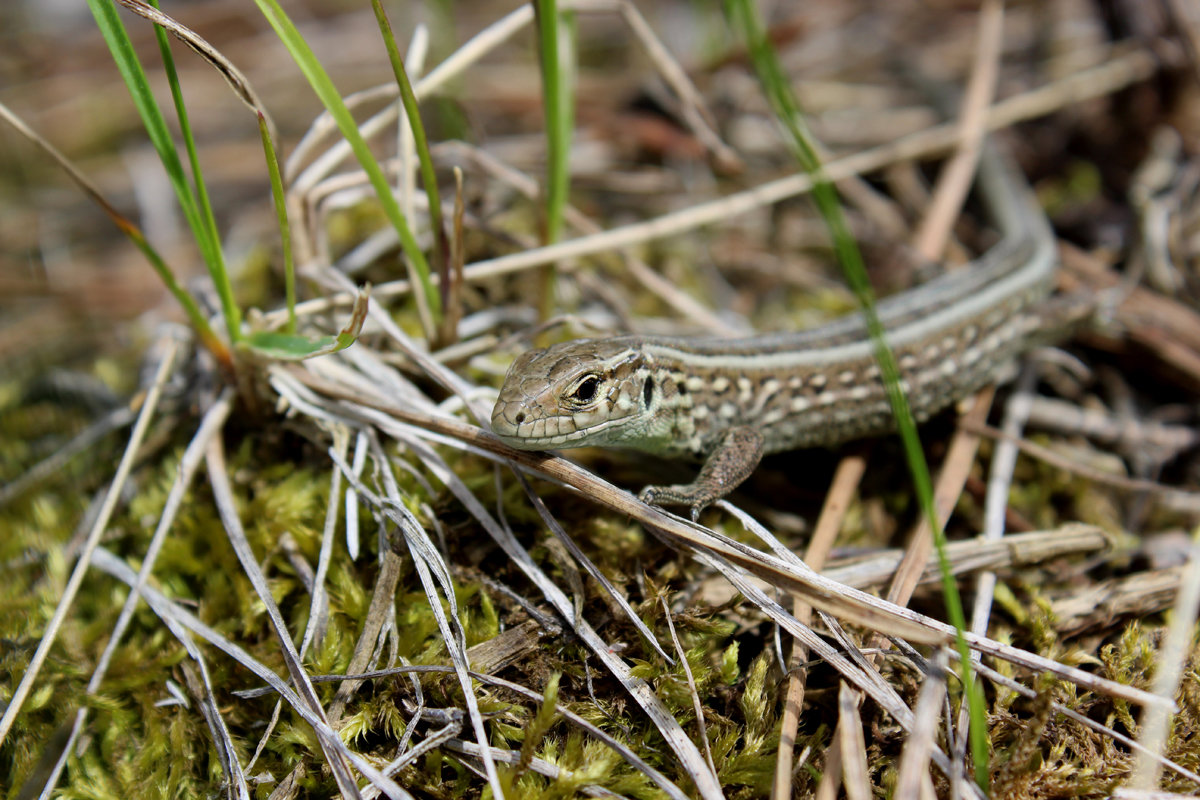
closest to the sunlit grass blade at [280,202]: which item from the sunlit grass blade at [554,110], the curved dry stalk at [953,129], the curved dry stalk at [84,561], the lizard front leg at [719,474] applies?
the curved dry stalk at [84,561]

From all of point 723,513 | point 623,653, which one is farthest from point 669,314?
point 623,653

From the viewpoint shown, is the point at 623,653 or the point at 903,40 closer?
the point at 623,653

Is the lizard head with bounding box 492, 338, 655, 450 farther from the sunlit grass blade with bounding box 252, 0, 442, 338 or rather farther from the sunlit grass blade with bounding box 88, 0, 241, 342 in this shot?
the sunlit grass blade with bounding box 88, 0, 241, 342

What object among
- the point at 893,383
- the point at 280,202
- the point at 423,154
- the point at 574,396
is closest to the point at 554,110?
the point at 423,154

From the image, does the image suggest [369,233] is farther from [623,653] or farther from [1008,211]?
[1008,211]

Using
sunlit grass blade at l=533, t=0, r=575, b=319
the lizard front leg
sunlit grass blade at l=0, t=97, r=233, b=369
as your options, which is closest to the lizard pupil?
the lizard front leg

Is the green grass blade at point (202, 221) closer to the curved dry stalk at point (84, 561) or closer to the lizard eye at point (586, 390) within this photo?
the curved dry stalk at point (84, 561)

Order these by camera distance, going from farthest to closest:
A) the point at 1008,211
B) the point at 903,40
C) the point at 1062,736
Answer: the point at 903,40 < the point at 1008,211 < the point at 1062,736
